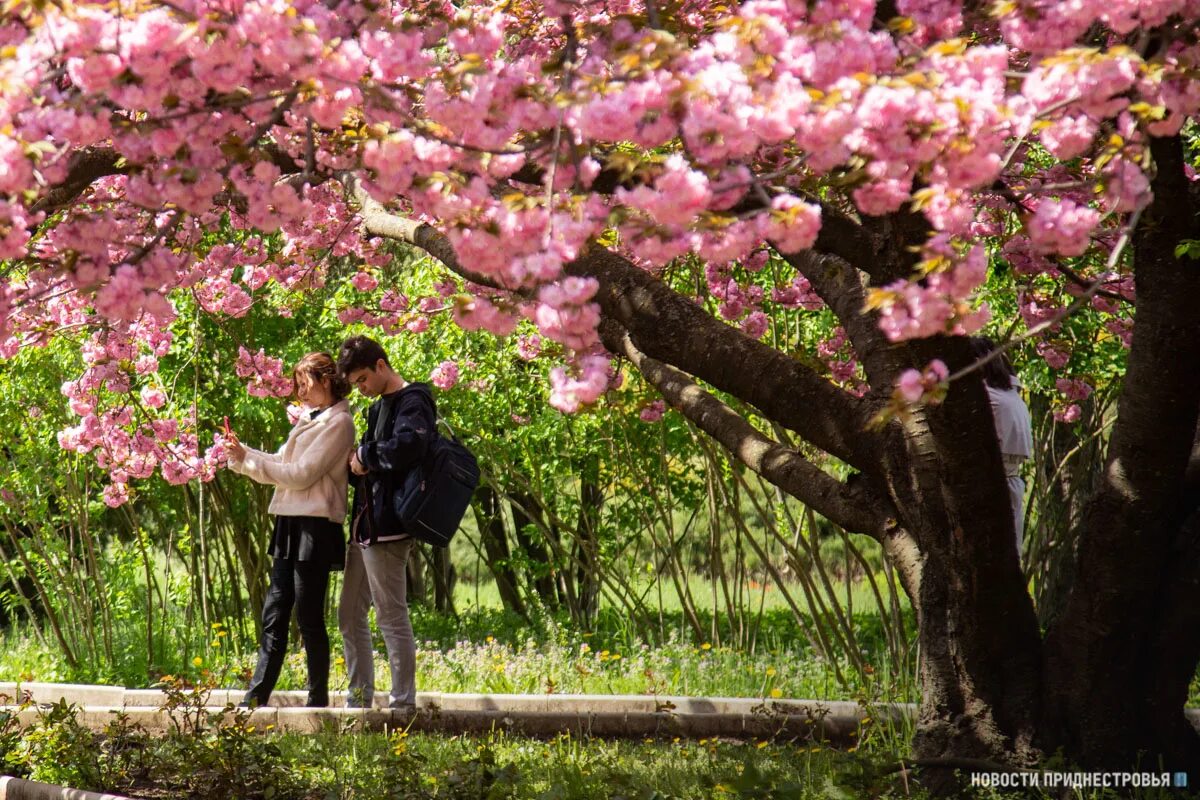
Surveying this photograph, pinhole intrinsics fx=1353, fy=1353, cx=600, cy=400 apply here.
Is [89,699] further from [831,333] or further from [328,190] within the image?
[831,333]

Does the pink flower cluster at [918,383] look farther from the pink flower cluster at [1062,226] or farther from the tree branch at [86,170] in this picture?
the tree branch at [86,170]

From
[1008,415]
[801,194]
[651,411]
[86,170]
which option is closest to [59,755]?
[86,170]

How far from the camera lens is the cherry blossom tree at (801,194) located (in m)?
A: 2.52

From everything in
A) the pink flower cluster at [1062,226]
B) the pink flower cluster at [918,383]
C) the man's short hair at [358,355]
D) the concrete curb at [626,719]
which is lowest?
the concrete curb at [626,719]

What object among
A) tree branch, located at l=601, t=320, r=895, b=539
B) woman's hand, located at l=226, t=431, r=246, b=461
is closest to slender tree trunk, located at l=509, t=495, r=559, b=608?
woman's hand, located at l=226, t=431, r=246, b=461

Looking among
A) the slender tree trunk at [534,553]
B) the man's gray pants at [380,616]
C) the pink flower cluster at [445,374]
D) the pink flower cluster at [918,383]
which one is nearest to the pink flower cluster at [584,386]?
the pink flower cluster at [918,383]

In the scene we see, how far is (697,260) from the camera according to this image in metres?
6.66

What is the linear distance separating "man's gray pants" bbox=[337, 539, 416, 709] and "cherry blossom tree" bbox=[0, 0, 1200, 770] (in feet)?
4.74

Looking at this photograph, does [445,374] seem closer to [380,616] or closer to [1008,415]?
[380,616]

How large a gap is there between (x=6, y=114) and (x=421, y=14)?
5.34 feet

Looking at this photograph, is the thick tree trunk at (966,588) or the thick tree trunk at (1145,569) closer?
the thick tree trunk at (1145,569)

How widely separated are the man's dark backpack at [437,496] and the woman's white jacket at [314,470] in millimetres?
404

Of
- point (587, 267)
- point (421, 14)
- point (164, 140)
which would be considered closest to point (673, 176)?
point (164, 140)

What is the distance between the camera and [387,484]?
5.63 metres
